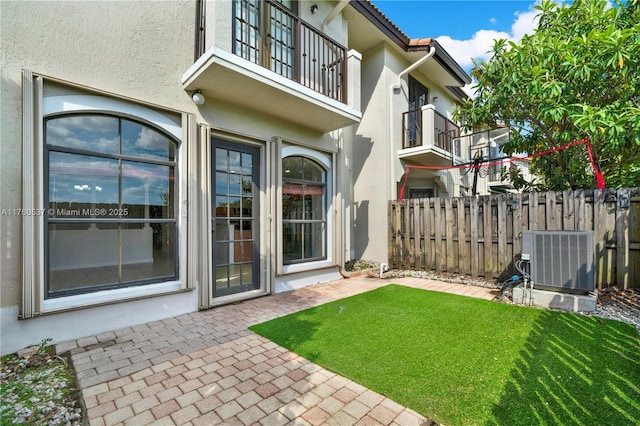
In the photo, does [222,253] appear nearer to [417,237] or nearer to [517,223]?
[417,237]

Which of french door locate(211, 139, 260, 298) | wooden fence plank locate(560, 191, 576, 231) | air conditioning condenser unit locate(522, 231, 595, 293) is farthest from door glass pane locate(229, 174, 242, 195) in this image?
wooden fence plank locate(560, 191, 576, 231)

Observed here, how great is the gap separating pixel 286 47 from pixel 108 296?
18.9 ft

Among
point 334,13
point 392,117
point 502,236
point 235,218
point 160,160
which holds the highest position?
point 334,13

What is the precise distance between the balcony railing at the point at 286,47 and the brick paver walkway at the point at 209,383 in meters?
4.53

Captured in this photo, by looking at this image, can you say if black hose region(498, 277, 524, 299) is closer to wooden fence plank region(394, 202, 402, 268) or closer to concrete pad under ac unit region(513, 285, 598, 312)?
concrete pad under ac unit region(513, 285, 598, 312)

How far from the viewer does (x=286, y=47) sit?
247 inches

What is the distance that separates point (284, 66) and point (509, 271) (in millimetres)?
6734

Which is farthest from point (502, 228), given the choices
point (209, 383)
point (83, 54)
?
point (83, 54)

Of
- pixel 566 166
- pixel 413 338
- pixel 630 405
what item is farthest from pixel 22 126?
pixel 566 166

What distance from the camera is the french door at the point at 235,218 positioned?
5215mm

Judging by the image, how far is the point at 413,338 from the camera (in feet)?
11.9

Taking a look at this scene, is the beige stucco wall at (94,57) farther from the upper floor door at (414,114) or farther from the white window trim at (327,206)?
the upper floor door at (414,114)

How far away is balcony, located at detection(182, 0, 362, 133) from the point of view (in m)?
4.39

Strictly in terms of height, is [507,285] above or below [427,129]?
below
